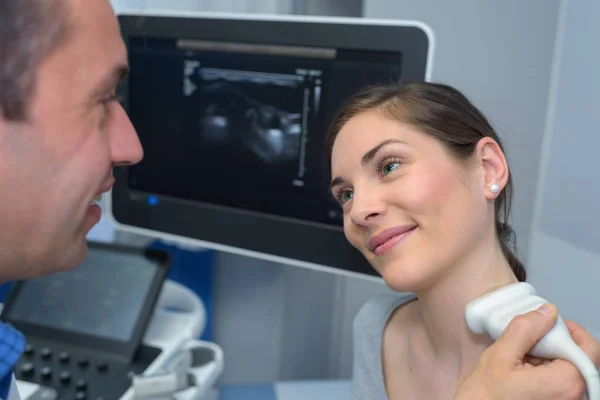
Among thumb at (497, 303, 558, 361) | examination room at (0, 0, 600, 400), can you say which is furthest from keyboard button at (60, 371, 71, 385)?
thumb at (497, 303, 558, 361)

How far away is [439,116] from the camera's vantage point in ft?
2.33

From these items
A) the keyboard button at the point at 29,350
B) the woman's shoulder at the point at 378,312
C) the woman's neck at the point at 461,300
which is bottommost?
the keyboard button at the point at 29,350

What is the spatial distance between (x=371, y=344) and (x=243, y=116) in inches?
16.9

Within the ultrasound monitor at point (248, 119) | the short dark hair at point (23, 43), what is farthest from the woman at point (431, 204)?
the short dark hair at point (23, 43)

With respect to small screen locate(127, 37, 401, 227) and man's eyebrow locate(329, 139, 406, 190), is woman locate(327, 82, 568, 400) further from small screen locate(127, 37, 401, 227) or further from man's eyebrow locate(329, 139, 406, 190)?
small screen locate(127, 37, 401, 227)

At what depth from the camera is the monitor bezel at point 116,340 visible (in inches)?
38.3

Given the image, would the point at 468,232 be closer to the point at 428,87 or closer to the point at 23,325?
the point at 428,87

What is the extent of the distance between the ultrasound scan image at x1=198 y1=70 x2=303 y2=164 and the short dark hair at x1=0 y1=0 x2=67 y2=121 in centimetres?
46

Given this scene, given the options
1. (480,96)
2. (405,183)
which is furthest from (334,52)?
(480,96)

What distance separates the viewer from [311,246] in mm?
930

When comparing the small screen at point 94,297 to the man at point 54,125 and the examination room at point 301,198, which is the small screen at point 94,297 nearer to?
the examination room at point 301,198

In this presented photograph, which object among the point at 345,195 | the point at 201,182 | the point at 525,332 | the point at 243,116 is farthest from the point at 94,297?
the point at 525,332

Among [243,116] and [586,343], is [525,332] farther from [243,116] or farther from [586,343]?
[243,116]

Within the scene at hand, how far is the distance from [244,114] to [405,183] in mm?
399
